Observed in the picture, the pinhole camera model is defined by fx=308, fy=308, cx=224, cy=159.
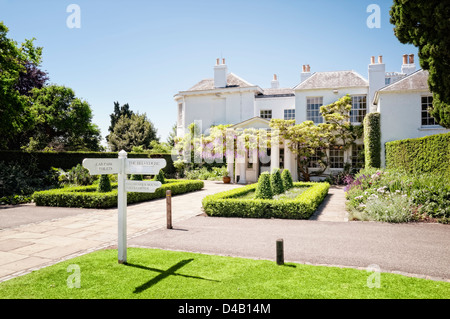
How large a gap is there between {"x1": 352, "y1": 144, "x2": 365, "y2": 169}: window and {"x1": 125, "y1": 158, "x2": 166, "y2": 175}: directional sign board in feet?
66.2

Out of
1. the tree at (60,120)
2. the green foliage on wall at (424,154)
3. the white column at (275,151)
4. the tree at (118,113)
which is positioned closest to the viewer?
the green foliage on wall at (424,154)

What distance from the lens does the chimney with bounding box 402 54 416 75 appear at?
85.4 feet

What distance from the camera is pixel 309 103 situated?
80.9 ft

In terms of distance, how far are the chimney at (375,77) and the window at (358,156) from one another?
295cm

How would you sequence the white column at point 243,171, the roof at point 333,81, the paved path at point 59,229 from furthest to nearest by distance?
1. the roof at point 333,81
2. the white column at point 243,171
3. the paved path at point 59,229

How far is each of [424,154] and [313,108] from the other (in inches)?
533

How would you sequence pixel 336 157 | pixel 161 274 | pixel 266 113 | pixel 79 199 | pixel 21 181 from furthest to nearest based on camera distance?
pixel 266 113
pixel 336 157
pixel 21 181
pixel 79 199
pixel 161 274

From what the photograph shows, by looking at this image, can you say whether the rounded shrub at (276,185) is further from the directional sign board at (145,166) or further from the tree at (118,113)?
the tree at (118,113)

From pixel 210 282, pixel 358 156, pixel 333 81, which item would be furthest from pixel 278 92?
pixel 210 282

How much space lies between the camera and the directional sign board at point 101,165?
516 centimetres

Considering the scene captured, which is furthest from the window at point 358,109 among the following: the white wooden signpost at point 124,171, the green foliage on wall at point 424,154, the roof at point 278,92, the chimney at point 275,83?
the white wooden signpost at point 124,171

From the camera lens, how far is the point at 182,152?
28.3 m

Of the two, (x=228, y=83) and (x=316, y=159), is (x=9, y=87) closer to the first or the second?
(x=228, y=83)

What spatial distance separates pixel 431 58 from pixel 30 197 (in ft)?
57.2
